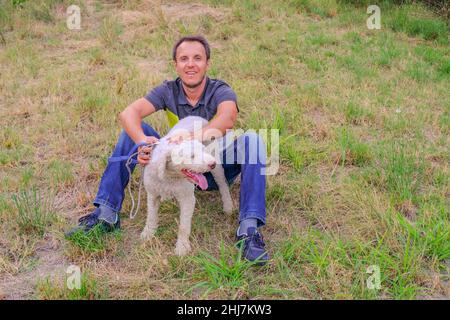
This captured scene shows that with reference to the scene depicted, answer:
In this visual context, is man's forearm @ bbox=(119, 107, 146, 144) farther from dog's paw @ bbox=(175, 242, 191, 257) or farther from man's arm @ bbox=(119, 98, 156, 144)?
dog's paw @ bbox=(175, 242, 191, 257)

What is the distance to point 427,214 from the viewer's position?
3.34 meters

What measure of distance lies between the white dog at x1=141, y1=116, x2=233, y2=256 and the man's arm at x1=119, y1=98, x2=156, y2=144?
0.25 metres

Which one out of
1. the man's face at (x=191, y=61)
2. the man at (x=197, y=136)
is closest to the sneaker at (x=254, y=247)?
the man at (x=197, y=136)

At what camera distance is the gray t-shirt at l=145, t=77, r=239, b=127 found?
3482 millimetres

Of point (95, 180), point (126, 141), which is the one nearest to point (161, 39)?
point (95, 180)

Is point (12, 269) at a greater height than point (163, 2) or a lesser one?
lesser

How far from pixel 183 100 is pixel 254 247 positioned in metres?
1.20

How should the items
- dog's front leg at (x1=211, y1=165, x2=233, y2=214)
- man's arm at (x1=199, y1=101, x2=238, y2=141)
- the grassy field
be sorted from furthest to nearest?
dog's front leg at (x1=211, y1=165, x2=233, y2=214), man's arm at (x1=199, y1=101, x2=238, y2=141), the grassy field

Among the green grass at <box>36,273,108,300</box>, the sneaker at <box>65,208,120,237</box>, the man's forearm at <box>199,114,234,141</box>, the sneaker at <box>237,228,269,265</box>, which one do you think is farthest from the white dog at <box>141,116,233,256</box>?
the green grass at <box>36,273,108,300</box>

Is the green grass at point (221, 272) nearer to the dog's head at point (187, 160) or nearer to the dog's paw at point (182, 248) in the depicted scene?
the dog's paw at point (182, 248)

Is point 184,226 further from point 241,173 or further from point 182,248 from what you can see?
point 241,173

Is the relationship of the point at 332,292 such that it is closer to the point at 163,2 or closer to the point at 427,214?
the point at 427,214

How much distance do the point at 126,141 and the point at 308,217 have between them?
56.7 inches

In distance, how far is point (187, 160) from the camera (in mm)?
2750
